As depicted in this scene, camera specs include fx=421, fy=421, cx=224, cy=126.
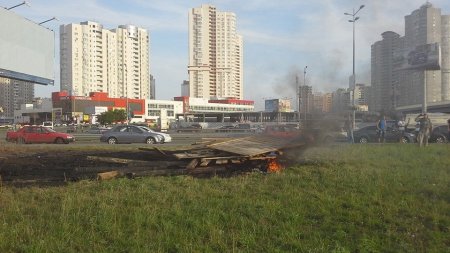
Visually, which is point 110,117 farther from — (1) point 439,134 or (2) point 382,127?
(1) point 439,134

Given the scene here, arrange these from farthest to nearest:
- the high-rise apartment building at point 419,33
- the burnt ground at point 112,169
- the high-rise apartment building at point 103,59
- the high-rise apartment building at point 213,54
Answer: the high-rise apartment building at point 103,59 < the high-rise apartment building at point 213,54 < the high-rise apartment building at point 419,33 < the burnt ground at point 112,169

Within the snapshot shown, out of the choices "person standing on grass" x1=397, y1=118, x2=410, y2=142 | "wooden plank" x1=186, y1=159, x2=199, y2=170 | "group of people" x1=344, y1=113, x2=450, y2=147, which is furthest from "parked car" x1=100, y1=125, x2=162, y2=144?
"wooden plank" x1=186, y1=159, x2=199, y2=170

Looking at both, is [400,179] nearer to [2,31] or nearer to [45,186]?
[45,186]

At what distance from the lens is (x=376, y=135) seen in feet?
91.7

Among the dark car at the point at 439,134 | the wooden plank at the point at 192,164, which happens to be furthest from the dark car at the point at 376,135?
the wooden plank at the point at 192,164

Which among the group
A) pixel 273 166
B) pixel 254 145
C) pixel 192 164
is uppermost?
pixel 254 145

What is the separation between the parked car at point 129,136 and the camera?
29.0 meters

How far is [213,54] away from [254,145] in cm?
10358

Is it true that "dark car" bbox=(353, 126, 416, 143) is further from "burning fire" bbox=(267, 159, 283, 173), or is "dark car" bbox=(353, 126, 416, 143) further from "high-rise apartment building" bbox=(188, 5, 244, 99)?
"high-rise apartment building" bbox=(188, 5, 244, 99)

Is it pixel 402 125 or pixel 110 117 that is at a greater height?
pixel 110 117

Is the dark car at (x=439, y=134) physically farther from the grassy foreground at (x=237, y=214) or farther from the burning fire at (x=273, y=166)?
the burning fire at (x=273, y=166)

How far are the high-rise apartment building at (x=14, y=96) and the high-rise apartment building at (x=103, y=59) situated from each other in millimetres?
13438

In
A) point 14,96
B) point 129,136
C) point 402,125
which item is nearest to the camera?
point 129,136

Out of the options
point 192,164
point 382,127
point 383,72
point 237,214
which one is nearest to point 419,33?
point 383,72
